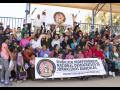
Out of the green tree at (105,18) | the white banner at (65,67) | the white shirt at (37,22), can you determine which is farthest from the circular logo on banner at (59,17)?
the green tree at (105,18)

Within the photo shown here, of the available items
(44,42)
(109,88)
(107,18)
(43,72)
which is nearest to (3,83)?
(43,72)

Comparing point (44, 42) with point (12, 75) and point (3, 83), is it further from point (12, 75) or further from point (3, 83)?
point (3, 83)

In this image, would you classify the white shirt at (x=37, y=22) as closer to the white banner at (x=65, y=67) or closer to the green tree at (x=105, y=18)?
the white banner at (x=65, y=67)

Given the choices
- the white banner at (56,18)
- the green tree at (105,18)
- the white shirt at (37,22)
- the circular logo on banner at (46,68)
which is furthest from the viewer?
the green tree at (105,18)

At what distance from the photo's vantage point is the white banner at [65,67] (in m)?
4.08

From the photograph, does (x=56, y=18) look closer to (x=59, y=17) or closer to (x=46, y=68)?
(x=59, y=17)

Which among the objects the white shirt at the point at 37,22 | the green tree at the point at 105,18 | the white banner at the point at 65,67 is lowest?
the white banner at the point at 65,67

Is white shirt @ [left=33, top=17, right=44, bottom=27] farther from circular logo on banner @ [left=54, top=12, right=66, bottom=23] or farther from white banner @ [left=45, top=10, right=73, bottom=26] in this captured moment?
circular logo on banner @ [left=54, top=12, right=66, bottom=23]

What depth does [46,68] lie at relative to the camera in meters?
4.11

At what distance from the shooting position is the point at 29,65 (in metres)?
4.36

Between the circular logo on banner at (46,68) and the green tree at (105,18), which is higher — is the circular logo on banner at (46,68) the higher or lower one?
the lower one

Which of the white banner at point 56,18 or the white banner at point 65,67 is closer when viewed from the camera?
the white banner at point 65,67

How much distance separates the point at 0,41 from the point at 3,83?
4.81 ft

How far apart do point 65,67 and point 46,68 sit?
29.3 inches
